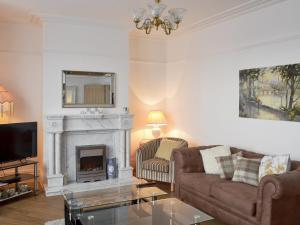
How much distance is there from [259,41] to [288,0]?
0.62 meters

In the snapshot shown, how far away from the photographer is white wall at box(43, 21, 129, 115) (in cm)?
477

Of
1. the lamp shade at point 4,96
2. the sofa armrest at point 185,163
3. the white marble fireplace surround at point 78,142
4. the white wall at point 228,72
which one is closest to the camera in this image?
the white wall at point 228,72

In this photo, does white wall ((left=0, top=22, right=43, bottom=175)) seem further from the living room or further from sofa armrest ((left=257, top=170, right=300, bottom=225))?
sofa armrest ((left=257, top=170, right=300, bottom=225))

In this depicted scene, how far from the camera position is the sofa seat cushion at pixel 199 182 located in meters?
3.68

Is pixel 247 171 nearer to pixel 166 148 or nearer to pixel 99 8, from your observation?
pixel 166 148

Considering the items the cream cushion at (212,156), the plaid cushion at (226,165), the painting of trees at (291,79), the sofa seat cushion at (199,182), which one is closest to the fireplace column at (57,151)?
the sofa seat cushion at (199,182)

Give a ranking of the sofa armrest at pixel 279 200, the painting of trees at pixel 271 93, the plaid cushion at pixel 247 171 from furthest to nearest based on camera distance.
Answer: the painting of trees at pixel 271 93 < the plaid cushion at pixel 247 171 < the sofa armrest at pixel 279 200

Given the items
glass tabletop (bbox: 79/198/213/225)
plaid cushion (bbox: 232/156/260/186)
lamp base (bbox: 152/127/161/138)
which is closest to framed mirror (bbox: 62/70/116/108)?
lamp base (bbox: 152/127/161/138)

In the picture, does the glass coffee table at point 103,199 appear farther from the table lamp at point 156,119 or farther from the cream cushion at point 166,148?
the table lamp at point 156,119

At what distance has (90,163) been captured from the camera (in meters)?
5.09

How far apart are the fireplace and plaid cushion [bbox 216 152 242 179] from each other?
7.15 feet

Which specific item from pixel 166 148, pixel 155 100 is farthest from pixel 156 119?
pixel 166 148

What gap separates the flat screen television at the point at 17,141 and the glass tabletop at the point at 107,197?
1427mm

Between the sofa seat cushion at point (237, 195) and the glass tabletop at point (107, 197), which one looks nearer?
the sofa seat cushion at point (237, 195)
